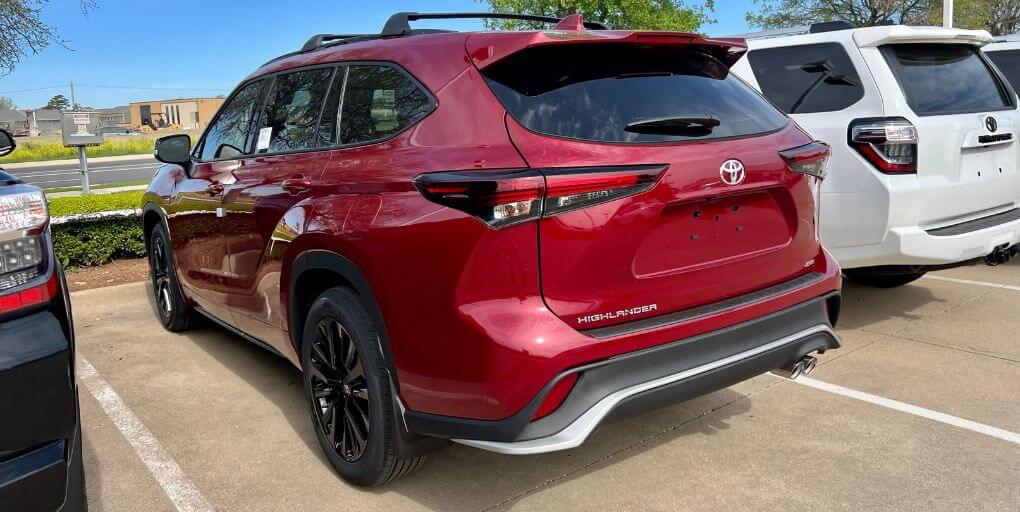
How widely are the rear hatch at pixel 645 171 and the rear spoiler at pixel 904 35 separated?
2.25m

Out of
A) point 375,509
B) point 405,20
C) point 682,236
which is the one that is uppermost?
point 405,20

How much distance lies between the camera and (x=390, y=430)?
2848mm

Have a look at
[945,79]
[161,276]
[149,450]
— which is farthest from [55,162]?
[945,79]

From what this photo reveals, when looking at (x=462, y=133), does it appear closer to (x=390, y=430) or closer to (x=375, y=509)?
(x=390, y=430)

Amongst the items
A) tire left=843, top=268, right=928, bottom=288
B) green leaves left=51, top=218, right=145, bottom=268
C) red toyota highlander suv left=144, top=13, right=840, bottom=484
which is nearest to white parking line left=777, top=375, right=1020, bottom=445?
red toyota highlander suv left=144, top=13, right=840, bottom=484

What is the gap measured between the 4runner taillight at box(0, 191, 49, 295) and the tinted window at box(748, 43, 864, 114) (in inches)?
169

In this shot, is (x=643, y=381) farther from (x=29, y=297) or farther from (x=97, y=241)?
(x=97, y=241)

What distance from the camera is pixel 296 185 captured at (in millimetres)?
3330

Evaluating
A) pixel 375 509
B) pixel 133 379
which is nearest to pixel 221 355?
pixel 133 379

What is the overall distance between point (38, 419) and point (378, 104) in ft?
5.23

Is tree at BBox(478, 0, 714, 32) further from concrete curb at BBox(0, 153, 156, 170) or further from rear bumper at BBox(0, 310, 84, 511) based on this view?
concrete curb at BBox(0, 153, 156, 170)

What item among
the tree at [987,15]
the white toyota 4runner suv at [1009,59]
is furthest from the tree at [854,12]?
the white toyota 4runner suv at [1009,59]

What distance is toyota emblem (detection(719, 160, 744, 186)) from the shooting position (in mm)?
2676

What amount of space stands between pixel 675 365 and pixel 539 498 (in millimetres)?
856
